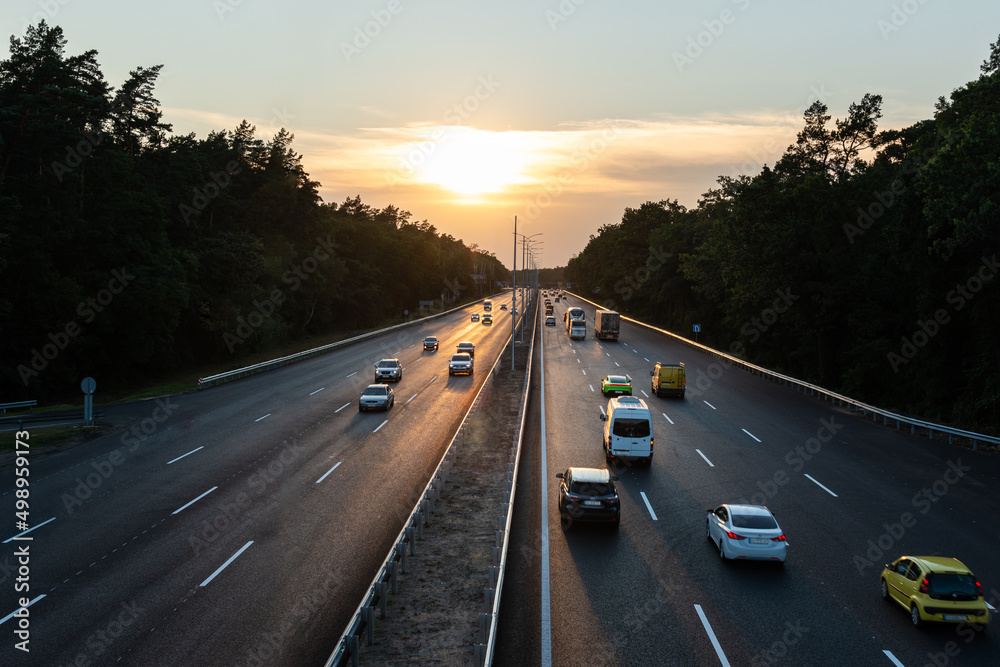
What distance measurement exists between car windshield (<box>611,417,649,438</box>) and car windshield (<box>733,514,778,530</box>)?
883 centimetres

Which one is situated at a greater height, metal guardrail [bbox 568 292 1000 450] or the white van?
the white van

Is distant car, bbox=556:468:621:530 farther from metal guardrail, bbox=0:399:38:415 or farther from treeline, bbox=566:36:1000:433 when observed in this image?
metal guardrail, bbox=0:399:38:415

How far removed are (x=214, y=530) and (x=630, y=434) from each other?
47.7 feet

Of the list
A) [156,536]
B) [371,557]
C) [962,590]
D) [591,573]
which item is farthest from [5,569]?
[962,590]

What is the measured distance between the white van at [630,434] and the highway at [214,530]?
6950 millimetres

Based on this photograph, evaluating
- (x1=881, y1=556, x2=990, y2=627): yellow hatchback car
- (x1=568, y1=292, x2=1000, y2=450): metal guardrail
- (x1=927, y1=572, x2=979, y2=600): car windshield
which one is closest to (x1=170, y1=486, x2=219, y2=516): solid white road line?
(x1=881, y1=556, x2=990, y2=627): yellow hatchback car

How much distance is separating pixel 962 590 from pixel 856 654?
106 inches

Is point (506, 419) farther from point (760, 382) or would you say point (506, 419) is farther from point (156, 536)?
point (760, 382)

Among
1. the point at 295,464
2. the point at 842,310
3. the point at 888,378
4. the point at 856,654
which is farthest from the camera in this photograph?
the point at 842,310

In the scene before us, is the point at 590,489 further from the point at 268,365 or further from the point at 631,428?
the point at 268,365

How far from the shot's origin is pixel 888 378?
51.4 metres

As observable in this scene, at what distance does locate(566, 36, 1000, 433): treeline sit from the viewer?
3238 centimetres

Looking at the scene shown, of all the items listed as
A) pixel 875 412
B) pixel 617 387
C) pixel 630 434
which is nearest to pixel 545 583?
pixel 630 434

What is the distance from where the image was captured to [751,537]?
52.9 feet
